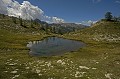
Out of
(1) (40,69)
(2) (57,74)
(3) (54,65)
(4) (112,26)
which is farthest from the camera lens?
(4) (112,26)

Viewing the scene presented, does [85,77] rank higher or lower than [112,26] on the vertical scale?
lower

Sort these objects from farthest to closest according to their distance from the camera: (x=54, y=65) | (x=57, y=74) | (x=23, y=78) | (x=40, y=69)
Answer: (x=54, y=65) < (x=40, y=69) < (x=57, y=74) < (x=23, y=78)

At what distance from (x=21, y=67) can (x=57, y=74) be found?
921 centimetres

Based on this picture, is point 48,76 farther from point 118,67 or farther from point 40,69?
point 118,67

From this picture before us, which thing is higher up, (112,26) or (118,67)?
(112,26)

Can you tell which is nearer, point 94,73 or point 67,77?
point 67,77

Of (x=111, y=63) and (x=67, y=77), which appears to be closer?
(x=67, y=77)

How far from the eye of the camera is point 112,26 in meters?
198

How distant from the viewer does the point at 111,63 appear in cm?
4478

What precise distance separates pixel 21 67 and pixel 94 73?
598 inches

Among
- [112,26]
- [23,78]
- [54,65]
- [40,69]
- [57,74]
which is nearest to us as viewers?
[23,78]

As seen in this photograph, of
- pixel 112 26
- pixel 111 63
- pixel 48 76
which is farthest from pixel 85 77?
pixel 112 26

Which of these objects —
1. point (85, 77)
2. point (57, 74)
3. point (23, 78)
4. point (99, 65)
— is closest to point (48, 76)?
point (57, 74)

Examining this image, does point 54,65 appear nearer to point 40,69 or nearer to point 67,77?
point 40,69
